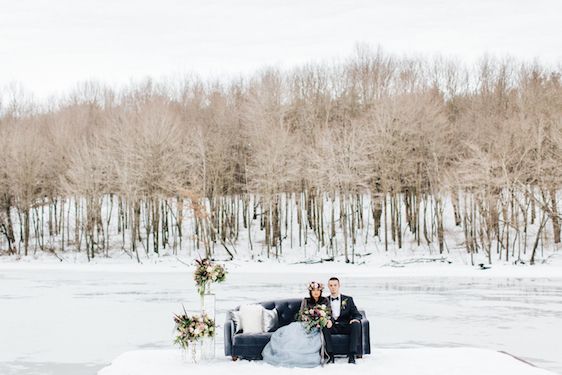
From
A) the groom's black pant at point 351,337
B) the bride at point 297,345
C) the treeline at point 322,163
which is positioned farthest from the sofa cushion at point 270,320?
the treeline at point 322,163

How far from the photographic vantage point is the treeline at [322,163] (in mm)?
37438

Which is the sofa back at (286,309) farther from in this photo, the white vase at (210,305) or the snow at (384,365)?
the snow at (384,365)

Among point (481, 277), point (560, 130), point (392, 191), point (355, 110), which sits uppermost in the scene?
point (355, 110)

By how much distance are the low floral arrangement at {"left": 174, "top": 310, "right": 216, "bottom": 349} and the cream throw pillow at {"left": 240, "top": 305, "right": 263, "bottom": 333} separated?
62 centimetres

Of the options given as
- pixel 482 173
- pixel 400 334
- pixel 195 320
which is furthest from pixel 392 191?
pixel 195 320

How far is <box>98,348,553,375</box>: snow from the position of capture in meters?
9.59

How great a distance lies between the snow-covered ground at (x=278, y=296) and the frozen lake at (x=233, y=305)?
0.03m

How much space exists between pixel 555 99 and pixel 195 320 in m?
34.6

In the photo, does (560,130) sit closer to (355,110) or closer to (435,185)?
(435,185)

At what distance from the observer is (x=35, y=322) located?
16188mm

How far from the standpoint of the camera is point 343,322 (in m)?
10.9

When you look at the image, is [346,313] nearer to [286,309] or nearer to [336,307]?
[336,307]

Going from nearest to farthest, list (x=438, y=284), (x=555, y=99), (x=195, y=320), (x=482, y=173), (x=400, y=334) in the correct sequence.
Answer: (x=195, y=320)
(x=400, y=334)
(x=438, y=284)
(x=482, y=173)
(x=555, y=99)

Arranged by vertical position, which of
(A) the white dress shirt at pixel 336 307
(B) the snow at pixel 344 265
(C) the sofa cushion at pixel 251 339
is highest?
(A) the white dress shirt at pixel 336 307
